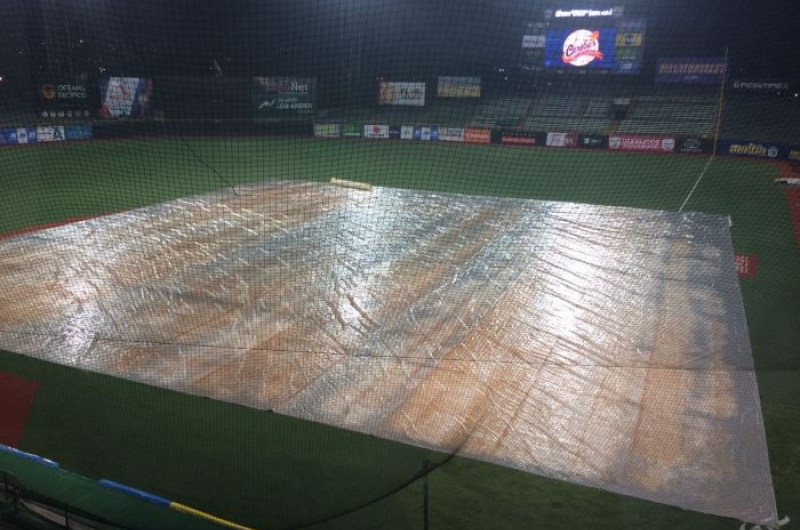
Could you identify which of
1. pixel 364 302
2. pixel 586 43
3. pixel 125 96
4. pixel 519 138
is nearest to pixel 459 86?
pixel 519 138

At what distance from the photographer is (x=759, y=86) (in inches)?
609

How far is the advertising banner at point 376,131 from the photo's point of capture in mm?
16516

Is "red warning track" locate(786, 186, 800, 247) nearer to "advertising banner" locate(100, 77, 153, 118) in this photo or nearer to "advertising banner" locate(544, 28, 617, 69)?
"advertising banner" locate(544, 28, 617, 69)

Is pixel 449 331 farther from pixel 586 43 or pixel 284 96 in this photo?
pixel 586 43

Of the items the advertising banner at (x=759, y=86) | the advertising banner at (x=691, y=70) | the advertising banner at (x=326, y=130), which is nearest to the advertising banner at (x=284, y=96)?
the advertising banner at (x=326, y=130)

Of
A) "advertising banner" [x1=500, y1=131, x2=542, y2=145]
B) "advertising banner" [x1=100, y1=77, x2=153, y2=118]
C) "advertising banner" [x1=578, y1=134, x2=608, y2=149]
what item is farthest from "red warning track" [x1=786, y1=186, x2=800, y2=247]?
"advertising banner" [x1=100, y1=77, x2=153, y2=118]

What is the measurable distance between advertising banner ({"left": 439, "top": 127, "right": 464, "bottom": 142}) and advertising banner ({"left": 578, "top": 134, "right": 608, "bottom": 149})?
3166 mm

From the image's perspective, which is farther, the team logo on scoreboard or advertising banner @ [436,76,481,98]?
advertising banner @ [436,76,481,98]

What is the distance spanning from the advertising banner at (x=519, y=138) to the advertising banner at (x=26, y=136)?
11.0 m

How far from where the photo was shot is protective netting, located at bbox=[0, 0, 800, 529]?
2.99m

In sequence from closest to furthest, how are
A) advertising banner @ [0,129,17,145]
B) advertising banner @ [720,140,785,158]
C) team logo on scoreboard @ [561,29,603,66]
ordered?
advertising banner @ [0,129,17,145] → advertising banner @ [720,140,785,158] → team logo on scoreboard @ [561,29,603,66]

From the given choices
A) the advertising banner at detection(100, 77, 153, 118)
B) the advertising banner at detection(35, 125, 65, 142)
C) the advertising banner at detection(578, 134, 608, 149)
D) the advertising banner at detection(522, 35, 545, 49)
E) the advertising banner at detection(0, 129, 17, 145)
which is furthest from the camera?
the advertising banner at detection(522, 35, 545, 49)

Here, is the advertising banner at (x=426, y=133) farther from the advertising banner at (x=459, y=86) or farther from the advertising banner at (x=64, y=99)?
the advertising banner at (x=64, y=99)

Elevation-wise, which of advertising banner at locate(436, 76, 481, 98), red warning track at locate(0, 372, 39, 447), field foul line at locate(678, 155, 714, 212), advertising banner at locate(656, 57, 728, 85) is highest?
advertising banner at locate(656, 57, 728, 85)
